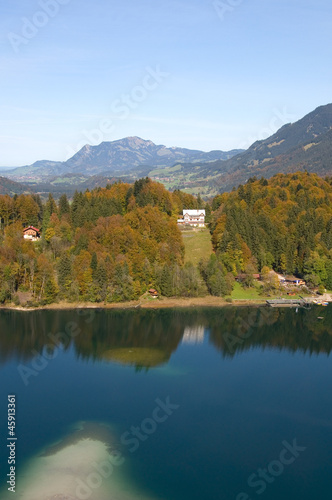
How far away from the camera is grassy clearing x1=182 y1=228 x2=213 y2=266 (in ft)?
271

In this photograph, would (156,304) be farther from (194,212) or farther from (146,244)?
(194,212)

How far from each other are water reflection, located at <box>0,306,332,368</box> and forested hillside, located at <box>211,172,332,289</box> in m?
13.0

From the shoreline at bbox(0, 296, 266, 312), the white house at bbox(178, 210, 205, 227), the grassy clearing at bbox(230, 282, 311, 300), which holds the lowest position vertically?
the shoreline at bbox(0, 296, 266, 312)

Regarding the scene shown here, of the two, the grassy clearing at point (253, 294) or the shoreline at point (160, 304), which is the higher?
the grassy clearing at point (253, 294)

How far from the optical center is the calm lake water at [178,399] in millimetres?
30172

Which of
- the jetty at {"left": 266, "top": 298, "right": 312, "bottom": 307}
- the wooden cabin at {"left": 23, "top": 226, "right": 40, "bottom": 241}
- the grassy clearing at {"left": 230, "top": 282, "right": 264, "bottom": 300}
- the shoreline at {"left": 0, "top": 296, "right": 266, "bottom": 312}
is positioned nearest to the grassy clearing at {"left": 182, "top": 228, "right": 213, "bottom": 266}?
the grassy clearing at {"left": 230, "top": 282, "right": 264, "bottom": 300}

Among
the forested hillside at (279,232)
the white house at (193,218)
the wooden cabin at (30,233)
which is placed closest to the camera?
the forested hillside at (279,232)

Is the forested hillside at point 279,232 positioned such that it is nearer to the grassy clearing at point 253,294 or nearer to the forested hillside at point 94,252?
the grassy clearing at point 253,294

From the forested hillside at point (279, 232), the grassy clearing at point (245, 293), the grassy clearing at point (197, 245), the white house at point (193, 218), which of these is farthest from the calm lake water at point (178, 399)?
the white house at point (193, 218)

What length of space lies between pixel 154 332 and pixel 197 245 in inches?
1303

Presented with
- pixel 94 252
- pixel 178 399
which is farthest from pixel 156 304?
pixel 178 399

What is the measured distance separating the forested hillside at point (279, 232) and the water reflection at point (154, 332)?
12953mm

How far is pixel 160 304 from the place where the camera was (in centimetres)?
6862

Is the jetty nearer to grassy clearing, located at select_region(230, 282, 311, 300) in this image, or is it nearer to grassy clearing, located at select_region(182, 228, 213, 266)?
grassy clearing, located at select_region(230, 282, 311, 300)
